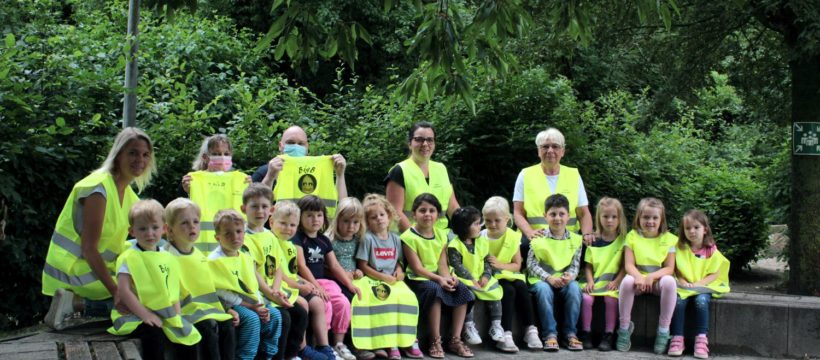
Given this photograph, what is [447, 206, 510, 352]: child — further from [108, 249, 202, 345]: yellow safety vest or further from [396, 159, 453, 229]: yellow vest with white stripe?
[108, 249, 202, 345]: yellow safety vest

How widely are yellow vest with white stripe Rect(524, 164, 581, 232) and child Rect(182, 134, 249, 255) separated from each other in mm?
2758

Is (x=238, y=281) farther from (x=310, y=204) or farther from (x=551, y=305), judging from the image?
(x=551, y=305)

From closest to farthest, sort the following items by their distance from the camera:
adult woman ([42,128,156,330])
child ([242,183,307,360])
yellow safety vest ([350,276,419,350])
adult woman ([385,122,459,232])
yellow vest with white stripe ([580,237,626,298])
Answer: adult woman ([42,128,156,330]) < child ([242,183,307,360]) < yellow safety vest ([350,276,419,350]) < adult woman ([385,122,459,232]) < yellow vest with white stripe ([580,237,626,298])

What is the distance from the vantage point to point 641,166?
1322 cm

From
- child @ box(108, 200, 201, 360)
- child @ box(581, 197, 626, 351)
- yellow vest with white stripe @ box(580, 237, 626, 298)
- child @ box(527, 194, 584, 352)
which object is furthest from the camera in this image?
yellow vest with white stripe @ box(580, 237, 626, 298)

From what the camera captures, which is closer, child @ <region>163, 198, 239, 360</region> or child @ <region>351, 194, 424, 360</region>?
child @ <region>163, 198, 239, 360</region>

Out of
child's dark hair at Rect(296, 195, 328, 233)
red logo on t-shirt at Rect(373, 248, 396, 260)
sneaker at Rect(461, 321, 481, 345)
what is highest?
child's dark hair at Rect(296, 195, 328, 233)

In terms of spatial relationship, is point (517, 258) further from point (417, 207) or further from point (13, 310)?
point (13, 310)

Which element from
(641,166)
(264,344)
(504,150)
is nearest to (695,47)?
(641,166)

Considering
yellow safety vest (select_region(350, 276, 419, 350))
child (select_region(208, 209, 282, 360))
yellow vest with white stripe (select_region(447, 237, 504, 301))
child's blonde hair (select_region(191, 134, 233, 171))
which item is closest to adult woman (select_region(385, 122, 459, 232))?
yellow vest with white stripe (select_region(447, 237, 504, 301))

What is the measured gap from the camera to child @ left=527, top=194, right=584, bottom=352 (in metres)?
9.39

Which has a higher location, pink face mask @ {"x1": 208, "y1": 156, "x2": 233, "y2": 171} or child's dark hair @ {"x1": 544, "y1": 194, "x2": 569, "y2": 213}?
pink face mask @ {"x1": 208, "y1": 156, "x2": 233, "y2": 171}

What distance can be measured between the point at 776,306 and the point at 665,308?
3.60ft

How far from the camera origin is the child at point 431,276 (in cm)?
881
